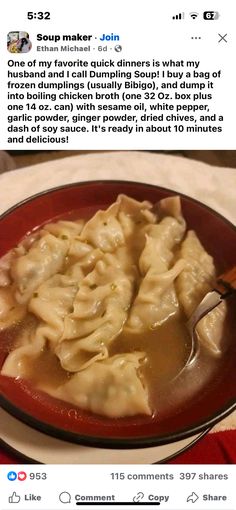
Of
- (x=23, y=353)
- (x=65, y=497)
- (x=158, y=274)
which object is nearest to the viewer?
(x=65, y=497)

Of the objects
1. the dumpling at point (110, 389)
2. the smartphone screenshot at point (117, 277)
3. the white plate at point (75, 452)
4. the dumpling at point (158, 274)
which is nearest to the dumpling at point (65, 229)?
the smartphone screenshot at point (117, 277)

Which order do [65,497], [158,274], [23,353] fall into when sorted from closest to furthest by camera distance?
1. [65,497]
2. [23,353]
3. [158,274]

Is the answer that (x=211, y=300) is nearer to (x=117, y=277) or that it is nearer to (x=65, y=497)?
(x=117, y=277)

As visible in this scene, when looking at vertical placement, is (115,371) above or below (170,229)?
below
